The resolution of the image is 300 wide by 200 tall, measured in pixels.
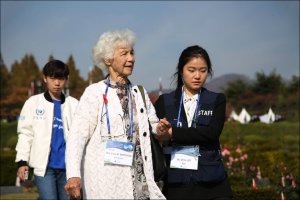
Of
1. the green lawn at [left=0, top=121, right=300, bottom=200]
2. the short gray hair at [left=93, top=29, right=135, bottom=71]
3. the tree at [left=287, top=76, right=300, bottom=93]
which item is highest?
the tree at [left=287, top=76, right=300, bottom=93]

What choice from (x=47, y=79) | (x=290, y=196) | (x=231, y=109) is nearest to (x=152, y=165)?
(x=47, y=79)

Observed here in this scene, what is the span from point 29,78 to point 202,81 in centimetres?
5468

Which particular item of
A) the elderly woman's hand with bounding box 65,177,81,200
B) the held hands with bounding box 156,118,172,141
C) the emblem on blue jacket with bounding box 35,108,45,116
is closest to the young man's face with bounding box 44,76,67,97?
the emblem on blue jacket with bounding box 35,108,45,116

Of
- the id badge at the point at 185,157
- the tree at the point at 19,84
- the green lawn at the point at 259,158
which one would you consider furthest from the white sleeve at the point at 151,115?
the tree at the point at 19,84

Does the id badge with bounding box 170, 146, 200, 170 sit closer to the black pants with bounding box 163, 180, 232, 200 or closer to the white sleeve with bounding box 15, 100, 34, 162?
the black pants with bounding box 163, 180, 232, 200

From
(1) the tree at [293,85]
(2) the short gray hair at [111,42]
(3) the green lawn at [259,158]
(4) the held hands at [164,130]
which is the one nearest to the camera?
(4) the held hands at [164,130]

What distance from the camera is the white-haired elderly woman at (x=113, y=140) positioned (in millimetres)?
3227

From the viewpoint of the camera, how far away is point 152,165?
11.0ft

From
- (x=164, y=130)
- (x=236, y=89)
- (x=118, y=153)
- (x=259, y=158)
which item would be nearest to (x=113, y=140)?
(x=118, y=153)

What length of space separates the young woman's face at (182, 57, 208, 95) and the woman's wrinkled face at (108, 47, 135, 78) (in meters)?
0.46

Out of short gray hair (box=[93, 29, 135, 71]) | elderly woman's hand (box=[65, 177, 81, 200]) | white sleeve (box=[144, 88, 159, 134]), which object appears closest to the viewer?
elderly woman's hand (box=[65, 177, 81, 200])

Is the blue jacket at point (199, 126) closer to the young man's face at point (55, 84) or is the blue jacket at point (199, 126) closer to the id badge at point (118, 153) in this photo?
the id badge at point (118, 153)

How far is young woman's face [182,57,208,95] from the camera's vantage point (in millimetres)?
3668

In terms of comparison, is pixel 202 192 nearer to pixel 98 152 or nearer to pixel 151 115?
pixel 151 115
